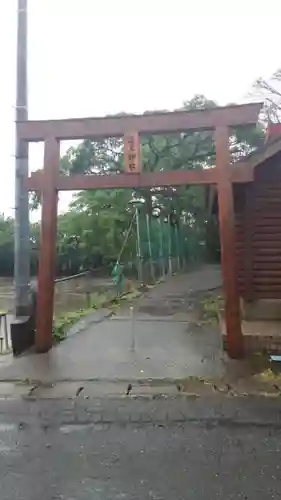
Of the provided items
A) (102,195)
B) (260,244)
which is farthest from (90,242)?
(260,244)

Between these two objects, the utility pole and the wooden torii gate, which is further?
the utility pole

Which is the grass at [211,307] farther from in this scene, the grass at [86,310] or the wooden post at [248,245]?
the grass at [86,310]

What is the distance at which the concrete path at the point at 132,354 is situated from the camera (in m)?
7.69

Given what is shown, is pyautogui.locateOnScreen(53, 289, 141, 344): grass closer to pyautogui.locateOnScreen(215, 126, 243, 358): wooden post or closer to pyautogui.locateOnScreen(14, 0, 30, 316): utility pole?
pyautogui.locateOnScreen(14, 0, 30, 316): utility pole

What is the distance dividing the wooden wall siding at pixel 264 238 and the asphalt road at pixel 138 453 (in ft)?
15.2

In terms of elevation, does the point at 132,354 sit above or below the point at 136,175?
below

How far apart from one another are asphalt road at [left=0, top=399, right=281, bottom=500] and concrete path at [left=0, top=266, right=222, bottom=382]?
1.33 m

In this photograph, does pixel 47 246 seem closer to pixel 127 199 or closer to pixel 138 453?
pixel 138 453

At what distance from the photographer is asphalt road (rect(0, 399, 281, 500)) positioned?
13.1 feet

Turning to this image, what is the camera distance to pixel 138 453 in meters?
4.75

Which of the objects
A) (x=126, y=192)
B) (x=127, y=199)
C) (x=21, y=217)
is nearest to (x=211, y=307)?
(x=21, y=217)

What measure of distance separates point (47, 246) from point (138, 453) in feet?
16.3

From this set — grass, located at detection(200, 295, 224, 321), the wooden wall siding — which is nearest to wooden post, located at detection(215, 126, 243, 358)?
the wooden wall siding

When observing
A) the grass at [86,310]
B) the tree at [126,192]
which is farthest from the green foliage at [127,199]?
the grass at [86,310]
